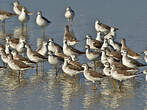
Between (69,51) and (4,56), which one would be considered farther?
(69,51)

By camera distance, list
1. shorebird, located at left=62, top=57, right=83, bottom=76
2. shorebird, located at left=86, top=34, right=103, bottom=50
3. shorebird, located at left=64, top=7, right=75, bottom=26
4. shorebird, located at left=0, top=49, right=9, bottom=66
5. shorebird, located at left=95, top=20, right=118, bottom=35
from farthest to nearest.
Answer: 1. shorebird, located at left=64, top=7, right=75, bottom=26
2. shorebird, located at left=95, top=20, right=118, bottom=35
3. shorebird, located at left=86, top=34, right=103, bottom=50
4. shorebird, located at left=0, top=49, right=9, bottom=66
5. shorebird, located at left=62, top=57, right=83, bottom=76

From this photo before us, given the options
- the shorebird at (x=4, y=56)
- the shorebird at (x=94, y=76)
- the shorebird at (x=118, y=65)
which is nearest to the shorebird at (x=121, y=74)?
the shorebird at (x=94, y=76)

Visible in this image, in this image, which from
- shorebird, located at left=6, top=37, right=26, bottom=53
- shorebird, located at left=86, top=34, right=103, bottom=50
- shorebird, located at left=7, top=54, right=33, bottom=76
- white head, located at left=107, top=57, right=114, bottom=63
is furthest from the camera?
shorebird, located at left=86, top=34, right=103, bottom=50

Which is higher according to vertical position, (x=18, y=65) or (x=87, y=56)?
(x=87, y=56)

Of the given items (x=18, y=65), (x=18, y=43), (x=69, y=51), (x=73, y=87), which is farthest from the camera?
(x=18, y=43)

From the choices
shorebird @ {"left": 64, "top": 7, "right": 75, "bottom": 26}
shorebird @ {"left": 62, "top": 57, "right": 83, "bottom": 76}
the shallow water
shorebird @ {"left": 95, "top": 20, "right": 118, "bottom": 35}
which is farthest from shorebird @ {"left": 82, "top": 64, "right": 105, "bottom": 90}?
shorebird @ {"left": 64, "top": 7, "right": 75, "bottom": 26}

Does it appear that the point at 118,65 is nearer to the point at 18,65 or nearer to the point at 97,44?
the point at 18,65

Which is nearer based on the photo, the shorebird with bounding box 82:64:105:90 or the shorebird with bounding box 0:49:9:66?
Answer: the shorebird with bounding box 82:64:105:90

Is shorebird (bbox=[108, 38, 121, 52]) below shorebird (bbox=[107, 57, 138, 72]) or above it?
above

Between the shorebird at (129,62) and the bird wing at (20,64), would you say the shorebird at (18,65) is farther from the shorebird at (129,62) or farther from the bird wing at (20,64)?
the shorebird at (129,62)

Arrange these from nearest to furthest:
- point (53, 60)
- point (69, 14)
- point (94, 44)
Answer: point (53, 60), point (94, 44), point (69, 14)

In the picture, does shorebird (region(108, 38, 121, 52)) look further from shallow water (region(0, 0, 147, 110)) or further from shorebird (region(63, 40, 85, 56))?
shorebird (region(63, 40, 85, 56))

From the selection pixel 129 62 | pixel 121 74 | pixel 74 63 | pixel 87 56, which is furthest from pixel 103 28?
pixel 121 74

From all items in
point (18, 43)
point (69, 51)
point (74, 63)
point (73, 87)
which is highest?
point (18, 43)
